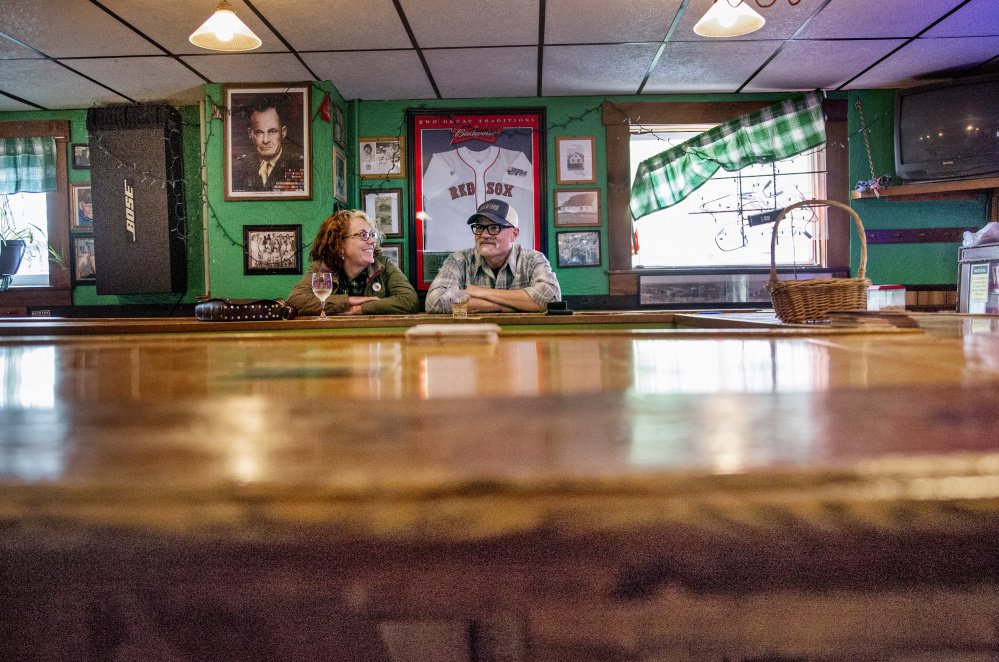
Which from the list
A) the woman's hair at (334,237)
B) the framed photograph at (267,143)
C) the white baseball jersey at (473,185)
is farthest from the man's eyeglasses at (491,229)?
the framed photograph at (267,143)

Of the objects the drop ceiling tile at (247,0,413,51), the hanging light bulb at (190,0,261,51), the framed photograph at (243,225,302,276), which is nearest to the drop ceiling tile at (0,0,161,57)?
the drop ceiling tile at (247,0,413,51)

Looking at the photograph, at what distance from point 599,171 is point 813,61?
4.98ft

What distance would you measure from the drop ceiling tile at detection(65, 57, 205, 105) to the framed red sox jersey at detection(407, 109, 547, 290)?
153cm

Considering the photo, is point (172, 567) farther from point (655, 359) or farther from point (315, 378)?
point (655, 359)

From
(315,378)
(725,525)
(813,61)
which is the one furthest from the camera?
(813,61)

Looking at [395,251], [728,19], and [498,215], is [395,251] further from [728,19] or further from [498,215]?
[728,19]

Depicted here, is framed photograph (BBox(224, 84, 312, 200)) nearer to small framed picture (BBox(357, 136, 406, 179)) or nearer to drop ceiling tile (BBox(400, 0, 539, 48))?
small framed picture (BBox(357, 136, 406, 179))

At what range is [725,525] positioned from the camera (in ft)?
0.43

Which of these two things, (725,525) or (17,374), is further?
(17,374)

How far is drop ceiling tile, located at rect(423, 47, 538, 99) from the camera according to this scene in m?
3.55

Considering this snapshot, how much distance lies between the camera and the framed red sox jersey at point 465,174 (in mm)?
4453

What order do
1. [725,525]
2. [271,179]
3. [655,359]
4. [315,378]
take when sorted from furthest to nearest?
1. [271,179]
2. [655,359]
3. [315,378]
4. [725,525]

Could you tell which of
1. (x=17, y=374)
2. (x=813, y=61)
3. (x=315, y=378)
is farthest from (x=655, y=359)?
(x=813, y=61)

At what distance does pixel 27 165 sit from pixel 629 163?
4750mm
